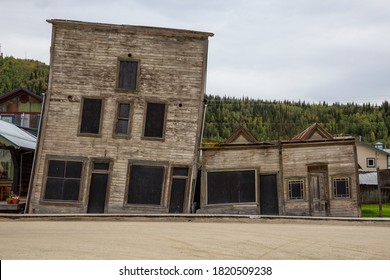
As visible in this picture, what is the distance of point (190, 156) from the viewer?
24.5 metres

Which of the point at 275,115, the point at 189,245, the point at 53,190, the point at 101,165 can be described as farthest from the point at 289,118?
the point at 189,245

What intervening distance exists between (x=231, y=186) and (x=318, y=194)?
13.7 feet

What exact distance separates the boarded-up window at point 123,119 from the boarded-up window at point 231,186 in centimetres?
467

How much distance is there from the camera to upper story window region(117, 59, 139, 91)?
24766 mm

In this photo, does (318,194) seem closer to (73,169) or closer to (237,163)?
(237,163)

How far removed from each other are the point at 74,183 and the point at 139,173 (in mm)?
3082

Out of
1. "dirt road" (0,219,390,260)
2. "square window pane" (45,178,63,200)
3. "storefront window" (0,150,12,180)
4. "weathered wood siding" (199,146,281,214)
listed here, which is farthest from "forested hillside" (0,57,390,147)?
"dirt road" (0,219,390,260)

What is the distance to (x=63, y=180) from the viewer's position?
23.9 m

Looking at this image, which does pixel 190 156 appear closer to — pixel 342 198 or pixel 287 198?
pixel 287 198

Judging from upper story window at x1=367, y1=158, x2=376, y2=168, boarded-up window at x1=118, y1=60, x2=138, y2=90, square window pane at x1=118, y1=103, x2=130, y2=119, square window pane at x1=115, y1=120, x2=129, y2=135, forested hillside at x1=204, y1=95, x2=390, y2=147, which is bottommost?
square window pane at x1=115, y1=120, x2=129, y2=135

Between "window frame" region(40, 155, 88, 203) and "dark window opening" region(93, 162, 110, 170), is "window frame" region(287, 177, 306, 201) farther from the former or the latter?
Answer: "window frame" region(40, 155, 88, 203)

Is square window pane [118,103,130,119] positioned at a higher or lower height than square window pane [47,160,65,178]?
higher

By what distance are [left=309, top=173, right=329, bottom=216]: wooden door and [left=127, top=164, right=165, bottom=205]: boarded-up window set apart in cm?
716

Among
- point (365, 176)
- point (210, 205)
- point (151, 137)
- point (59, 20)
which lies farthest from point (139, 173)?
point (365, 176)
